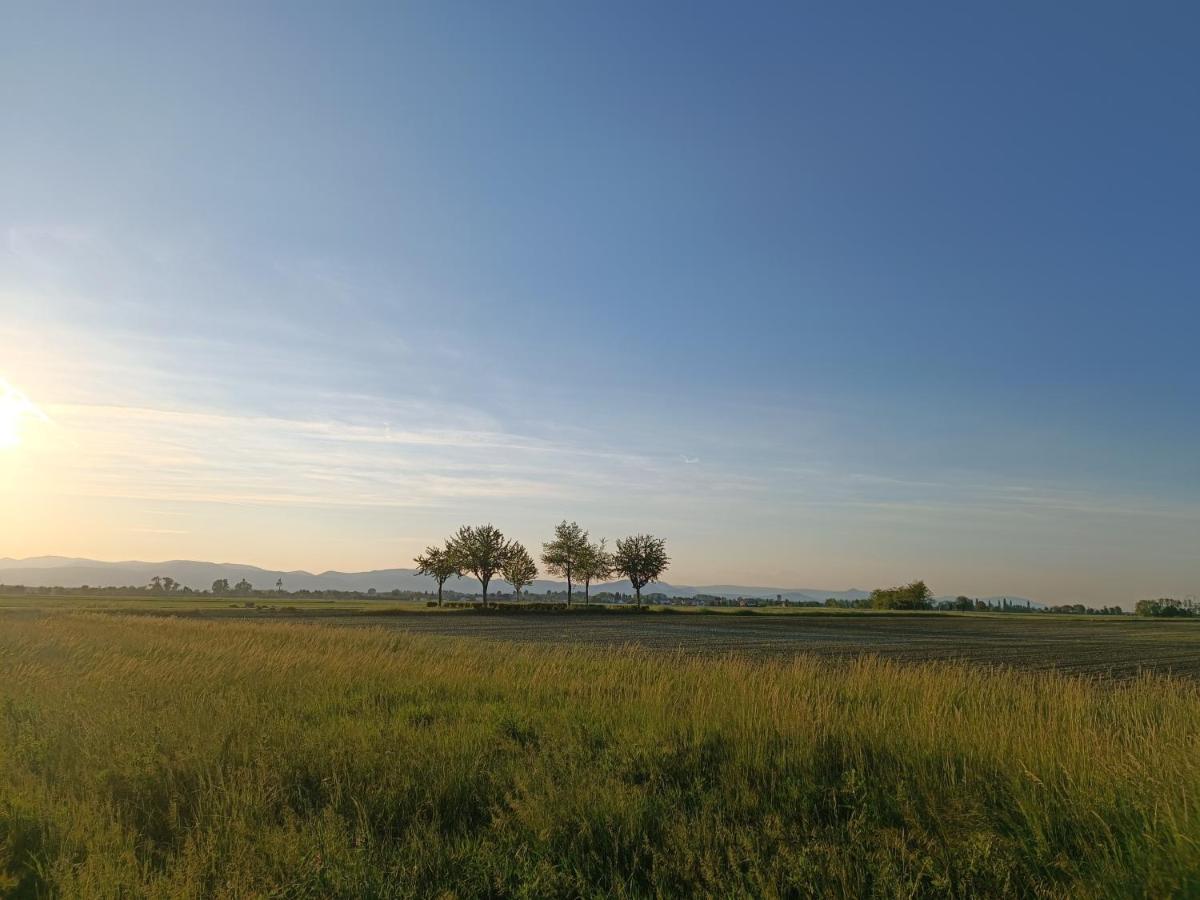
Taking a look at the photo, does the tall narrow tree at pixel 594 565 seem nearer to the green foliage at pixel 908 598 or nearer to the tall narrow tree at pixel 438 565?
the tall narrow tree at pixel 438 565

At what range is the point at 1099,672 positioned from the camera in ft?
88.8

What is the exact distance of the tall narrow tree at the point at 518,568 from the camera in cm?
11138

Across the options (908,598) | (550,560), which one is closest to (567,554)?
(550,560)

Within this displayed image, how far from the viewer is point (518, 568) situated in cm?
11306

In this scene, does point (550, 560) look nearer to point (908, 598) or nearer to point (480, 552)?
point (480, 552)

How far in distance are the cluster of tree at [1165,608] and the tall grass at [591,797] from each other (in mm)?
164591

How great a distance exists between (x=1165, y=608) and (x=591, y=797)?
17829cm

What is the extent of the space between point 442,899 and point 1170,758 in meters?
6.74

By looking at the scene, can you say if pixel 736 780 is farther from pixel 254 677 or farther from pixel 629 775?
pixel 254 677

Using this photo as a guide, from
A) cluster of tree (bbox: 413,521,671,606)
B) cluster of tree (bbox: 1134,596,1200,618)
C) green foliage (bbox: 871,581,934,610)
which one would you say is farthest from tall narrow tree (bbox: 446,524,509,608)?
cluster of tree (bbox: 1134,596,1200,618)

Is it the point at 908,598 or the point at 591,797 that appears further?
the point at 908,598

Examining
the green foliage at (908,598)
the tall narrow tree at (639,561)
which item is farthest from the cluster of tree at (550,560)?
the green foliage at (908,598)

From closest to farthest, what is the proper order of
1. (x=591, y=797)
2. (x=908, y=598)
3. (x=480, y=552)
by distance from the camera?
(x=591, y=797)
(x=480, y=552)
(x=908, y=598)

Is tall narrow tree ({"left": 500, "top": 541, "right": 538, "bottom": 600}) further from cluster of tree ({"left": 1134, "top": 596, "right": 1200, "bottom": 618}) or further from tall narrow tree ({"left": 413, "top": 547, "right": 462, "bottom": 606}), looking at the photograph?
cluster of tree ({"left": 1134, "top": 596, "right": 1200, "bottom": 618})
